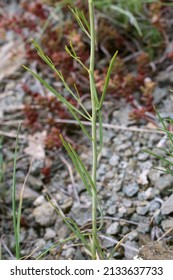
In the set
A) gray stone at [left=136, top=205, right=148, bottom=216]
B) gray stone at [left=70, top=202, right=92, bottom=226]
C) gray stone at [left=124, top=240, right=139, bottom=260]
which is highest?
gray stone at [left=70, top=202, right=92, bottom=226]

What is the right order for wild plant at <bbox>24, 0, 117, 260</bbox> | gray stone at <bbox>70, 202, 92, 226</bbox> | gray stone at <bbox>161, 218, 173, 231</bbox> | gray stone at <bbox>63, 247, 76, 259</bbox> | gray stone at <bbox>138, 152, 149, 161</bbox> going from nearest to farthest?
wild plant at <bbox>24, 0, 117, 260</bbox> < gray stone at <bbox>161, 218, 173, 231</bbox> < gray stone at <bbox>63, 247, 76, 259</bbox> < gray stone at <bbox>70, 202, 92, 226</bbox> < gray stone at <bbox>138, 152, 149, 161</bbox>

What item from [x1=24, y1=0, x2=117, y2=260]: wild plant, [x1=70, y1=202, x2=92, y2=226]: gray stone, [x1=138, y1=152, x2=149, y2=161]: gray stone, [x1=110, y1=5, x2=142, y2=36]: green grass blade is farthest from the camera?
[x1=110, y1=5, x2=142, y2=36]: green grass blade

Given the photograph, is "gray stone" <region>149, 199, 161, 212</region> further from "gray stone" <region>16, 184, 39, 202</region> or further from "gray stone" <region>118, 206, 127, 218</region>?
"gray stone" <region>16, 184, 39, 202</region>

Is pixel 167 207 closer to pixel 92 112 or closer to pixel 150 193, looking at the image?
pixel 150 193

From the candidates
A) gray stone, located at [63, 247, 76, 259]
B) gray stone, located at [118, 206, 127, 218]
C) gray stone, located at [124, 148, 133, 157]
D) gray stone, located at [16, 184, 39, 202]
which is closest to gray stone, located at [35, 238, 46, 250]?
gray stone, located at [63, 247, 76, 259]

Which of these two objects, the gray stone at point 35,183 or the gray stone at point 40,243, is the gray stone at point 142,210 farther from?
the gray stone at point 35,183
